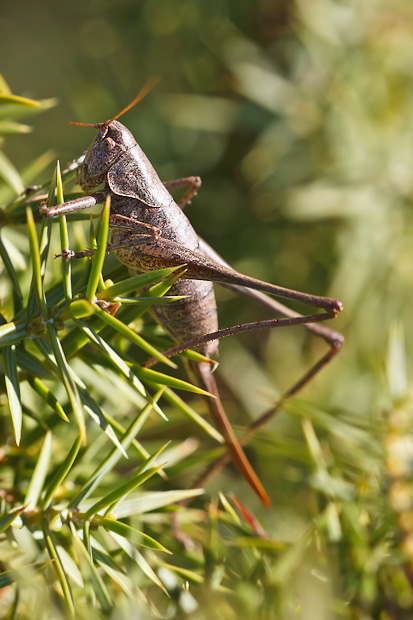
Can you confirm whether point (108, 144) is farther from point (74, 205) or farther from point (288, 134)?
point (288, 134)

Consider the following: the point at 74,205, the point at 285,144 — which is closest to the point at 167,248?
the point at 74,205

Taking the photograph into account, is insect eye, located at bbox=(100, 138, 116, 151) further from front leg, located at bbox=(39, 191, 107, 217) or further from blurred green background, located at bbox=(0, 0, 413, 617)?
blurred green background, located at bbox=(0, 0, 413, 617)

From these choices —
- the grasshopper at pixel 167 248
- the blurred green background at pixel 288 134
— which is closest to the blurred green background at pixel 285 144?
the blurred green background at pixel 288 134

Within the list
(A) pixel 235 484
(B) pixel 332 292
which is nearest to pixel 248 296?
(B) pixel 332 292

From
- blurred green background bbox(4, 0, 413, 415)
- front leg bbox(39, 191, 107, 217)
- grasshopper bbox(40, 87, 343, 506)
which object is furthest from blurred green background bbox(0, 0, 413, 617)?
front leg bbox(39, 191, 107, 217)

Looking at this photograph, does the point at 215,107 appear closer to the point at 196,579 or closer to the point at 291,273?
the point at 291,273
